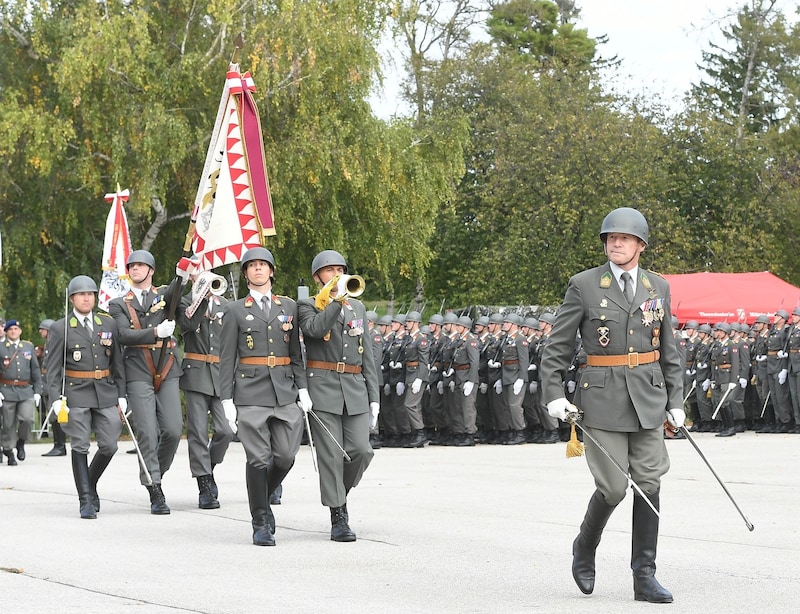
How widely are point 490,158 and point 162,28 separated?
1822cm

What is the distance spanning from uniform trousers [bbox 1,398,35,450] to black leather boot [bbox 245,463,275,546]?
9.61 m

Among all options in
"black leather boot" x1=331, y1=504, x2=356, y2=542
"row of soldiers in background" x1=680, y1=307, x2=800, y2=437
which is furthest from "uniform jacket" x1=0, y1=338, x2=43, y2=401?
"row of soldiers in background" x1=680, y1=307, x2=800, y2=437

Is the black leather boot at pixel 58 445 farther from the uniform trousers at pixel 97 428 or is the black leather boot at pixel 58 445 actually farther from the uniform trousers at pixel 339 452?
the uniform trousers at pixel 339 452

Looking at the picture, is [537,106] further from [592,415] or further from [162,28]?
[592,415]

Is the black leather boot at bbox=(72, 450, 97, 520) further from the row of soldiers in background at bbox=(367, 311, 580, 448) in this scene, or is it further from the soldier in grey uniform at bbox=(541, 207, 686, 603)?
the row of soldiers in background at bbox=(367, 311, 580, 448)

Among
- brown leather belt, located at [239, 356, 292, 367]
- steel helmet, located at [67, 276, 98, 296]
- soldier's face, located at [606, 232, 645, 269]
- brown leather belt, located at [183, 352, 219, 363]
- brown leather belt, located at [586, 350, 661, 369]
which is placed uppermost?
soldier's face, located at [606, 232, 645, 269]

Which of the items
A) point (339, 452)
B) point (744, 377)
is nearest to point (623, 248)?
point (339, 452)

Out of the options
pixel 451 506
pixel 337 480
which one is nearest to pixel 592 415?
pixel 337 480

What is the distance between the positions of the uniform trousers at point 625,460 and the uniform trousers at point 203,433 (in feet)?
17.0

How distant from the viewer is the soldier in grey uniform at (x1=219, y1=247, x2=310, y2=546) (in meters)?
9.71

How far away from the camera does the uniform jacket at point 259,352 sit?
9758mm

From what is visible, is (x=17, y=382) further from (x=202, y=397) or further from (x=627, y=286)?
(x=627, y=286)

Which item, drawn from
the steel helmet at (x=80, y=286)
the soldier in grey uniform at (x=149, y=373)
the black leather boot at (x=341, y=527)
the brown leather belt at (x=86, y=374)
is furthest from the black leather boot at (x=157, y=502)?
the black leather boot at (x=341, y=527)

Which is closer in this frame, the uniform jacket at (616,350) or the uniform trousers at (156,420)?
the uniform jacket at (616,350)
